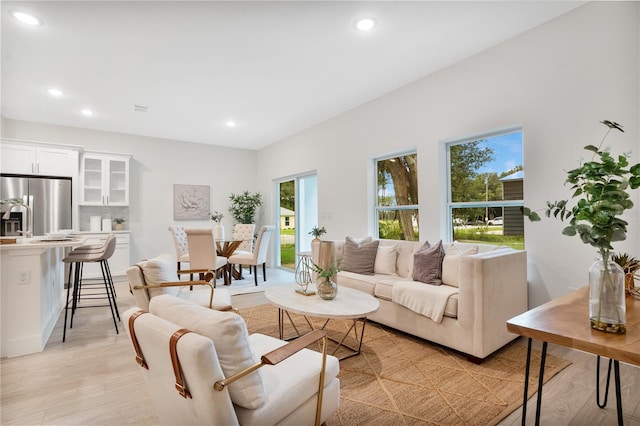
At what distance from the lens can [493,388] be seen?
7.06 ft

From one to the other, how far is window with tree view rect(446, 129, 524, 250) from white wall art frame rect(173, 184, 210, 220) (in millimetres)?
5401

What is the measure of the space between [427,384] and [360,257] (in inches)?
72.1

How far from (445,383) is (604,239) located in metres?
1.52

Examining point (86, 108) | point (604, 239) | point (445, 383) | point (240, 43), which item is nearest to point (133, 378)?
point (445, 383)

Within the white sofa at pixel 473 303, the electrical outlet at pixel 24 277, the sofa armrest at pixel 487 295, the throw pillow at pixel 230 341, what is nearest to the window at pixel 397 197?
the white sofa at pixel 473 303

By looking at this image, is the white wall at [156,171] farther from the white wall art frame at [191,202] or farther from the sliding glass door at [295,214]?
the sliding glass door at [295,214]

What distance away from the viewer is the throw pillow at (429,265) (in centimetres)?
313

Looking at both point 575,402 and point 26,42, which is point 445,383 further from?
point 26,42

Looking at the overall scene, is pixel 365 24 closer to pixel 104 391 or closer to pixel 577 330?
pixel 577 330

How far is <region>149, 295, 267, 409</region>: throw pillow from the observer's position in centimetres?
114

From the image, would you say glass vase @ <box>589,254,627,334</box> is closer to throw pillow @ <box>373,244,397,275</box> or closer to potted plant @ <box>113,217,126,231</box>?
throw pillow @ <box>373,244,397,275</box>

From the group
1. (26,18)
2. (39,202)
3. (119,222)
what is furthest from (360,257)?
(39,202)

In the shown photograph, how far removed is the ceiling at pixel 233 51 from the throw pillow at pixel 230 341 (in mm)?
2576

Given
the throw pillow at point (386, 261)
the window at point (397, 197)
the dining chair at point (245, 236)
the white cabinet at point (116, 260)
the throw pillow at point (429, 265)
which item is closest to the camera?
the throw pillow at point (429, 265)
